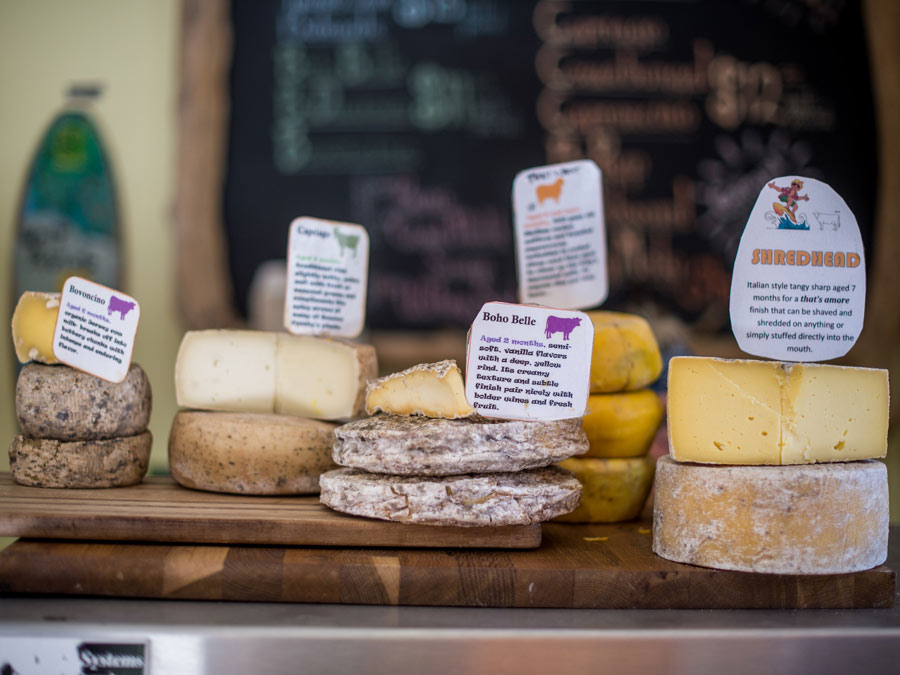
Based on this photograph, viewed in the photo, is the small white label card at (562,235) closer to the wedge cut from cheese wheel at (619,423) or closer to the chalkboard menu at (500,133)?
the wedge cut from cheese wheel at (619,423)

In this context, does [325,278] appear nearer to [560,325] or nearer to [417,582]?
[560,325]

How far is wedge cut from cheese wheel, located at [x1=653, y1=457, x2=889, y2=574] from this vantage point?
1290 millimetres

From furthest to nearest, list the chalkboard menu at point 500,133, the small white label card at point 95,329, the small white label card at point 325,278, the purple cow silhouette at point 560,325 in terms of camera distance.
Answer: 1. the chalkboard menu at point 500,133
2. the small white label card at point 325,278
3. the small white label card at point 95,329
4. the purple cow silhouette at point 560,325

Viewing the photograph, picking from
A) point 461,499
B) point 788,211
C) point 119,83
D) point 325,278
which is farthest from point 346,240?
point 119,83

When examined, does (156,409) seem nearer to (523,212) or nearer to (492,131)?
(492,131)

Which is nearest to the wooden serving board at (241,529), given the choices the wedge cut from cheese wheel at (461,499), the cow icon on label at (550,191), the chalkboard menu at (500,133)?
the wedge cut from cheese wheel at (461,499)

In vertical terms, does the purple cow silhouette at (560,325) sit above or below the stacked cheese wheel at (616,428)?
above

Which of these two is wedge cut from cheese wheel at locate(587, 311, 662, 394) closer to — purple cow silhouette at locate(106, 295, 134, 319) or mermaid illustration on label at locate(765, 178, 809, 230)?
mermaid illustration on label at locate(765, 178, 809, 230)

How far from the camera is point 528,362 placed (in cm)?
138

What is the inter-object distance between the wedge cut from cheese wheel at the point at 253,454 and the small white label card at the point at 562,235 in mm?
559

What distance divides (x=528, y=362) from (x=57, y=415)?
968 millimetres

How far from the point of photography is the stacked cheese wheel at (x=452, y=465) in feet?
4.39

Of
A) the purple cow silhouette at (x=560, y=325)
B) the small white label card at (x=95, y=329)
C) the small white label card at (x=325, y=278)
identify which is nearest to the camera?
the purple cow silhouette at (x=560, y=325)

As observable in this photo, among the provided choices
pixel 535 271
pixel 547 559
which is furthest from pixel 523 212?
pixel 547 559
